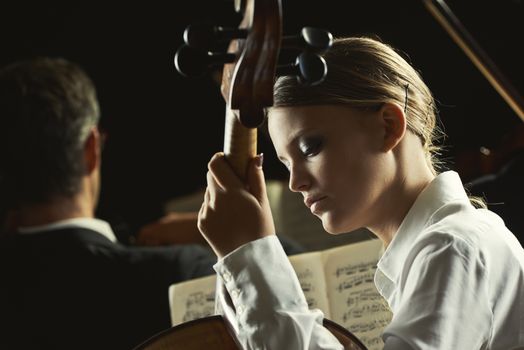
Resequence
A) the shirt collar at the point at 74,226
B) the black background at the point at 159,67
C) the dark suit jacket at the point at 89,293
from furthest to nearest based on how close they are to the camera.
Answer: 1. the black background at the point at 159,67
2. the shirt collar at the point at 74,226
3. the dark suit jacket at the point at 89,293

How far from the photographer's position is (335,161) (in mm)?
1393

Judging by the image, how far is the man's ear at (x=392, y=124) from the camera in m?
1.46

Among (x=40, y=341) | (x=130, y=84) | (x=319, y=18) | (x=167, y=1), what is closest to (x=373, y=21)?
(x=319, y=18)

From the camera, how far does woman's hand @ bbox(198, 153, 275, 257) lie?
51.4 inches

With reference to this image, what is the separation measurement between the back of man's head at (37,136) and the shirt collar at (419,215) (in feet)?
4.72

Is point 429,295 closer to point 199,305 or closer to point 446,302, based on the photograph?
point 446,302

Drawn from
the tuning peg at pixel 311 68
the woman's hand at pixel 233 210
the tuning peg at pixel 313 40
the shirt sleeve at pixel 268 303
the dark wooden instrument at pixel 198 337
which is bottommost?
the dark wooden instrument at pixel 198 337

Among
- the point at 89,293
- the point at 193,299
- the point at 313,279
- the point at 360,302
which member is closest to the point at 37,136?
the point at 89,293

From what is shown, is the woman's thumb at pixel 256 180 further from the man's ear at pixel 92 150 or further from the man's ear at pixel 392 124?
the man's ear at pixel 92 150

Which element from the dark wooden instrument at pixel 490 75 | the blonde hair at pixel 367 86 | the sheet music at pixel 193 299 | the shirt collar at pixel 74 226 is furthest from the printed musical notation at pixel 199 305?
the dark wooden instrument at pixel 490 75

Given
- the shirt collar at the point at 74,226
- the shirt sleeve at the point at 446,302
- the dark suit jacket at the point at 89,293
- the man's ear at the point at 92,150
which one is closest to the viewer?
the shirt sleeve at the point at 446,302

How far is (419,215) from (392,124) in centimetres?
17

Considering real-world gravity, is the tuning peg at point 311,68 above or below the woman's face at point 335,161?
above

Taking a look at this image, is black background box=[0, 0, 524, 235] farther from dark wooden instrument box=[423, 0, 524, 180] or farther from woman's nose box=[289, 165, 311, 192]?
woman's nose box=[289, 165, 311, 192]
